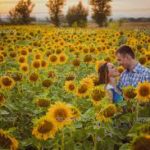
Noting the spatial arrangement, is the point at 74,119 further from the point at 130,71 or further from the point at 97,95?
the point at 130,71

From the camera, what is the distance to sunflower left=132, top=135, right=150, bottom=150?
277cm

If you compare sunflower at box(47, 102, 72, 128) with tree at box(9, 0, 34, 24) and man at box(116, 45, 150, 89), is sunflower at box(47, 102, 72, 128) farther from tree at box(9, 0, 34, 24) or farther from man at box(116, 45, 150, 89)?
tree at box(9, 0, 34, 24)

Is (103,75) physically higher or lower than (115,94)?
higher

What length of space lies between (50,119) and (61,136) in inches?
16.9

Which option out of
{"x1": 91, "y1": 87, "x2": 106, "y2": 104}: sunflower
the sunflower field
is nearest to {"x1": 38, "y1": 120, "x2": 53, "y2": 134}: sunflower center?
the sunflower field

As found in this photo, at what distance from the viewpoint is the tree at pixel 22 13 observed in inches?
2163

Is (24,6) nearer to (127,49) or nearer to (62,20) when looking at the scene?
(62,20)

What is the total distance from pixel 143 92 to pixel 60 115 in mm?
1023

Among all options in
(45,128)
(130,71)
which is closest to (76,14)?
(130,71)

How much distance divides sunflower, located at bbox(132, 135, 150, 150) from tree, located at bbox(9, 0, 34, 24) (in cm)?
5265

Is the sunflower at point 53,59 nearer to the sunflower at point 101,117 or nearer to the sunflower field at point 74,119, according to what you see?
the sunflower field at point 74,119

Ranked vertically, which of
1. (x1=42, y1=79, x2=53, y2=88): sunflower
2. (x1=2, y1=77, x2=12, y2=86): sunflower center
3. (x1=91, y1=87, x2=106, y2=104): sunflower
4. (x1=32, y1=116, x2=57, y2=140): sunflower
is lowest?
(x1=42, y1=79, x2=53, y2=88): sunflower

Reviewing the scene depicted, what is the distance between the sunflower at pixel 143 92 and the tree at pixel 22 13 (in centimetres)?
5066

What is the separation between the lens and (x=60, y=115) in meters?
4.22
